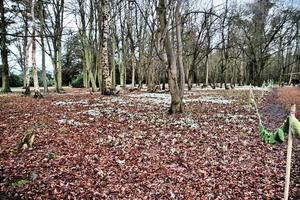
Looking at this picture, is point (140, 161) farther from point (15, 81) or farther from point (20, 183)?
point (15, 81)

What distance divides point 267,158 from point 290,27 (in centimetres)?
4842

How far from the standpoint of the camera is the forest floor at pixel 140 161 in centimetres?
573

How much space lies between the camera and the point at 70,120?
11.1m

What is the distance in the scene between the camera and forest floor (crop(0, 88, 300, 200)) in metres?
5.73

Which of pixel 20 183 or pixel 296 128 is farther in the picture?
pixel 20 183

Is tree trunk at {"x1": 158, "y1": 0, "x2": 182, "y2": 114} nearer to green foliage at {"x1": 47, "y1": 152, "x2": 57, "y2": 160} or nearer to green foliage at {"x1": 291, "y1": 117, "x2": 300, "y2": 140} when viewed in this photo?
green foliage at {"x1": 47, "y1": 152, "x2": 57, "y2": 160}

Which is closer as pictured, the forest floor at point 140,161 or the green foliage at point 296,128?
the green foliage at point 296,128

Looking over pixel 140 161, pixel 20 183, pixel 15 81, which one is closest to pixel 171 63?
pixel 140 161

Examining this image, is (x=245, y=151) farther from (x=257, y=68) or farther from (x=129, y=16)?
(x=257, y=68)

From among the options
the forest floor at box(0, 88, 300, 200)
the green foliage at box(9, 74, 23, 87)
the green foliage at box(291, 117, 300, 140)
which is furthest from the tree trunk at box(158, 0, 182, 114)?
the green foliage at box(9, 74, 23, 87)

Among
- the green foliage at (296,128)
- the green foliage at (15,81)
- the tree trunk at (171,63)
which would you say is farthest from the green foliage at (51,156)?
the green foliage at (15,81)

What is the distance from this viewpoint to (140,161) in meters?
7.09

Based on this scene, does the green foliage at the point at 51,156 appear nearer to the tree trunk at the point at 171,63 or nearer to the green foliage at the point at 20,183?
the green foliage at the point at 20,183

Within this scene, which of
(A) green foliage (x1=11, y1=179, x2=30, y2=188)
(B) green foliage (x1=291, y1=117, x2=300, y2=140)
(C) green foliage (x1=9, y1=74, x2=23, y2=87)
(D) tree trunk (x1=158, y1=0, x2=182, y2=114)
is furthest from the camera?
(C) green foliage (x1=9, y1=74, x2=23, y2=87)
